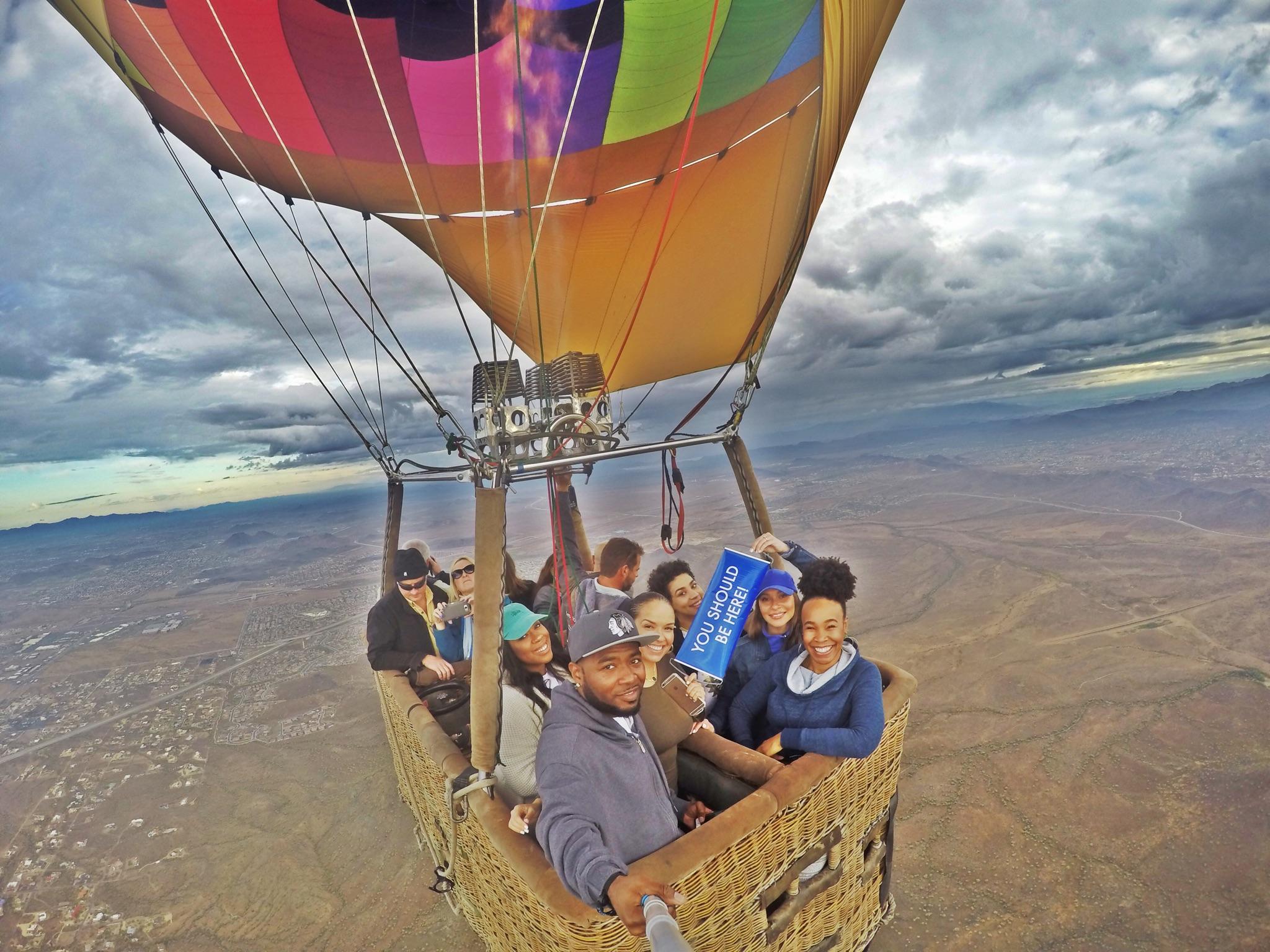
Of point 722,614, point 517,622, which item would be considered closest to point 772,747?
point 722,614

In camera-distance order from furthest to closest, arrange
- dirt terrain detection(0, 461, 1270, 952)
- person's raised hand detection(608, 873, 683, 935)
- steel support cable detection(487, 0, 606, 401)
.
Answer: dirt terrain detection(0, 461, 1270, 952) < steel support cable detection(487, 0, 606, 401) < person's raised hand detection(608, 873, 683, 935)

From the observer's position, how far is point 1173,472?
40.9 m

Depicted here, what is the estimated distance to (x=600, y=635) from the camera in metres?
1.45

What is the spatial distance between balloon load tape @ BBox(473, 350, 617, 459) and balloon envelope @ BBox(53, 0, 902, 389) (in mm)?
371

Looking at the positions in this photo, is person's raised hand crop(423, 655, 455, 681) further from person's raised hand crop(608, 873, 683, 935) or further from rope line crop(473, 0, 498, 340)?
Answer: person's raised hand crop(608, 873, 683, 935)

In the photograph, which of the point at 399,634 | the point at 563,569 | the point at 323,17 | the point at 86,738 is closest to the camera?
the point at 323,17

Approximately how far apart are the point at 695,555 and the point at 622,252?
65.7 ft

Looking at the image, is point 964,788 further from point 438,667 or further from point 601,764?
point 601,764

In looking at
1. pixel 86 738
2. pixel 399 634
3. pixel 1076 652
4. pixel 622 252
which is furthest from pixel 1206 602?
pixel 86 738

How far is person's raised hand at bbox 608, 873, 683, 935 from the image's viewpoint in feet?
3.61

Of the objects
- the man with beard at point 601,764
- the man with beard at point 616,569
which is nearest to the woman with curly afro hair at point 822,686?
the man with beard at point 601,764

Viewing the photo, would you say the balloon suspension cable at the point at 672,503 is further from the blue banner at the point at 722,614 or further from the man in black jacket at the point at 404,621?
the man in black jacket at the point at 404,621

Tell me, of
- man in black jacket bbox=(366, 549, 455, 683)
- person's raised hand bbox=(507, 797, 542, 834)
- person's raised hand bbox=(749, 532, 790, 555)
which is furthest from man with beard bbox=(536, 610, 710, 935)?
man in black jacket bbox=(366, 549, 455, 683)

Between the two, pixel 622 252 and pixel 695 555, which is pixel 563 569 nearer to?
pixel 622 252
